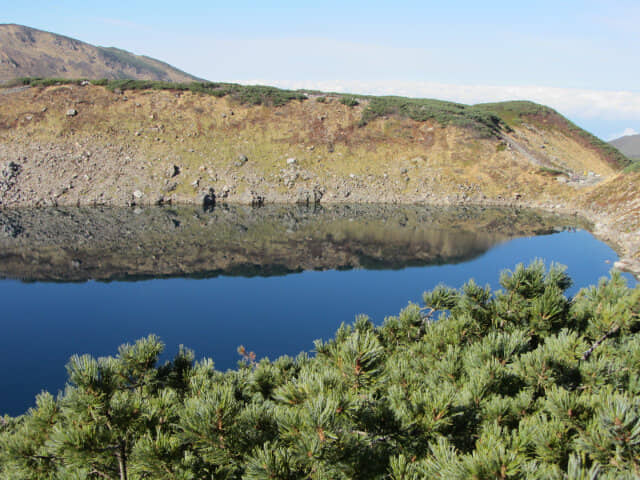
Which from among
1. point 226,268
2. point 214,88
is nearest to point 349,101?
point 214,88

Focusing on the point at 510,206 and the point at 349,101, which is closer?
the point at 510,206

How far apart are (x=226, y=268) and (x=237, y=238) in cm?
649

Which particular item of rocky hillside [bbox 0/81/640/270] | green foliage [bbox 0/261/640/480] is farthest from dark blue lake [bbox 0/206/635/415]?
green foliage [bbox 0/261/640/480]

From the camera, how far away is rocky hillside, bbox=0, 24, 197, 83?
11256 cm

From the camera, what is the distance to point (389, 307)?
21000 mm

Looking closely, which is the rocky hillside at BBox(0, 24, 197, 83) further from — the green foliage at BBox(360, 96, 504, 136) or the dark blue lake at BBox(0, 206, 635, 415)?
the dark blue lake at BBox(0, 206, 635, 415)

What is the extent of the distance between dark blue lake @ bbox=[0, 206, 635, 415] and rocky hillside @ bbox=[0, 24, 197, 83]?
305 ft

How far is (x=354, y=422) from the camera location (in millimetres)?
2893

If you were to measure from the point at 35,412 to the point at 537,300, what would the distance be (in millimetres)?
5272

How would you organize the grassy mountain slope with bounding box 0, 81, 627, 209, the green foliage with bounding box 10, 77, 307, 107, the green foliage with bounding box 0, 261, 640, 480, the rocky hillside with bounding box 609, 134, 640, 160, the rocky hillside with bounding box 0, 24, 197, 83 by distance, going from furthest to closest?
the rocky hillside with bounding box 609, 134, 640, 160, the rocky hillside with bounding box 0, 24, 197, 83, the green foliage with bounding box 10, 77, 307, 107, the grassy mountain slope with bounding box 0, 81, 627, 209, the green foliage with bounding box 0, 261, 640, 480

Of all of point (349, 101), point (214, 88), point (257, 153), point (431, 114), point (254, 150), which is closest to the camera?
point (257, 153)

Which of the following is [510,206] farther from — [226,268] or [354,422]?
[354,422]

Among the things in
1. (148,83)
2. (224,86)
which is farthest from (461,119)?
(148,83)

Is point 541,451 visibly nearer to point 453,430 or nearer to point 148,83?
point 453,430
